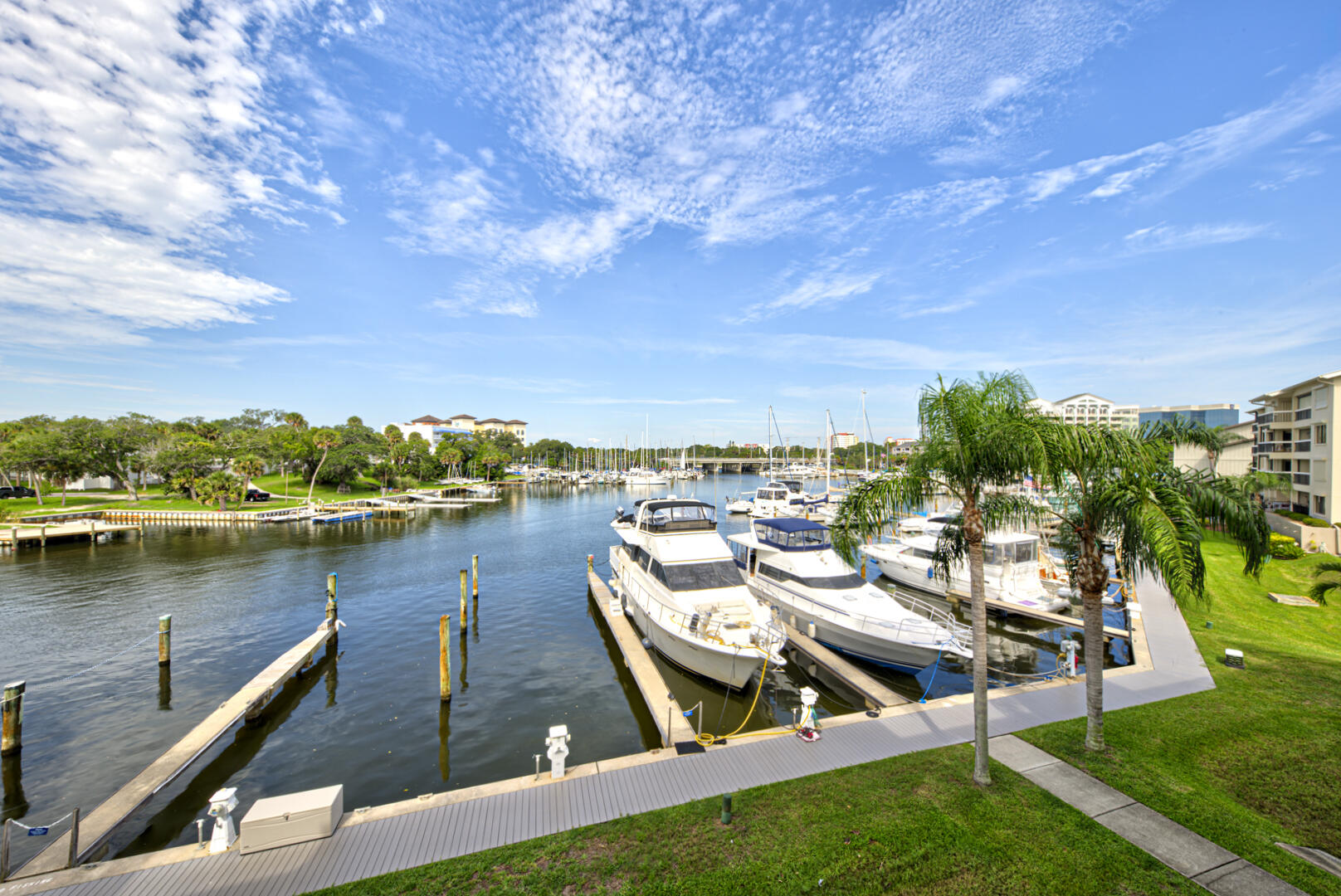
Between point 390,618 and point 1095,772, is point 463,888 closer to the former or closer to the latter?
point 1095,772

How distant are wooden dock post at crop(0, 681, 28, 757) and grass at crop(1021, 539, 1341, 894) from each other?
880 inches

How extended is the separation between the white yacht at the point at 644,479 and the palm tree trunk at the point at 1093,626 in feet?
328

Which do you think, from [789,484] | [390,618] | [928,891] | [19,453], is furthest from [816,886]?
[19,453]

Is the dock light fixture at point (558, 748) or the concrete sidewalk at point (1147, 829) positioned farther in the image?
the dock light fixture at point (558, 748)

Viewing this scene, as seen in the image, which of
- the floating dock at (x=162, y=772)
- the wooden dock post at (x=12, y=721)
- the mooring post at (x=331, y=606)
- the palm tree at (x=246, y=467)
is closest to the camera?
the floating dock at (x=162, y=772)

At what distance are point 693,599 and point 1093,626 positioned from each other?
1030 centimetres

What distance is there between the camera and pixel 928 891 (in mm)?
6461

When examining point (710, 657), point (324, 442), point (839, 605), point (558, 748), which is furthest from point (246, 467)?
point (558, 748)

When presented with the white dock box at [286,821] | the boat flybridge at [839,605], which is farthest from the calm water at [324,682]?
the white dock box at [286,821]

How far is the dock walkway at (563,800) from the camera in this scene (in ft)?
22.8

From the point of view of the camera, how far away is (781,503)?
55531 mm

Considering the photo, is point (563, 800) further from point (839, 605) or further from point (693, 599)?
point (839, 605)

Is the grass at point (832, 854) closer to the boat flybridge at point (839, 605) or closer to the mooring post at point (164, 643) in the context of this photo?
the boat flybridge at point (839, 605)

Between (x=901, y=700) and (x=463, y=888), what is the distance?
11873 millimetres
